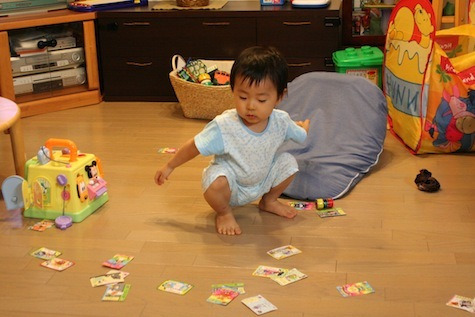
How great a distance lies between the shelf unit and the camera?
14.1 feet

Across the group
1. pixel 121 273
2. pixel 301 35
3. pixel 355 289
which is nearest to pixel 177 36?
pixel 301 35

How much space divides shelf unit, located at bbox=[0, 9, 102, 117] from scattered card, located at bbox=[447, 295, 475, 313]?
119 inches

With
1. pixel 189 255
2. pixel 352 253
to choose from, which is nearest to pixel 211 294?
pixel 189 255

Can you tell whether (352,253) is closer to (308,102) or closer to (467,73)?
(308,102)

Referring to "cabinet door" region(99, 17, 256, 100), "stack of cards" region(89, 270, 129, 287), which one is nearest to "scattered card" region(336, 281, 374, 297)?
"stack of cards" region(89, 270, 129, 287)

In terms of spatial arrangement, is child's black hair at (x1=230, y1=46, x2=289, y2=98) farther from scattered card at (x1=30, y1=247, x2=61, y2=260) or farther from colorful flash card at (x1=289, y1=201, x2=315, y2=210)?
scattered card at (x1=30, y1=247, x2=61, y2=260)

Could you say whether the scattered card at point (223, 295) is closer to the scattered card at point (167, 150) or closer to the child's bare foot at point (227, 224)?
the child's bare foot at point (227, 224)

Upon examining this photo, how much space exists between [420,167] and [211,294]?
4.90 ft

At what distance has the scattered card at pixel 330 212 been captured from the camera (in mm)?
2883

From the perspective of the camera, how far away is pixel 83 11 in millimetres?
4609

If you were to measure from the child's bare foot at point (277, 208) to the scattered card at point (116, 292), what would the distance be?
0.76 m

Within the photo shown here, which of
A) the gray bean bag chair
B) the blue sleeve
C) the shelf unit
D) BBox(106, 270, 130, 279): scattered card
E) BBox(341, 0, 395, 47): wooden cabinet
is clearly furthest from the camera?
BBox(341, 0, 395, 47): wooden cabinet

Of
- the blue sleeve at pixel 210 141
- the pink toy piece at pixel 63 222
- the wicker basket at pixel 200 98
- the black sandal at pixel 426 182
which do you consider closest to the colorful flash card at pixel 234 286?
the blue sleeve at pixel 210 141

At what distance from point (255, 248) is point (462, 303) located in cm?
76
